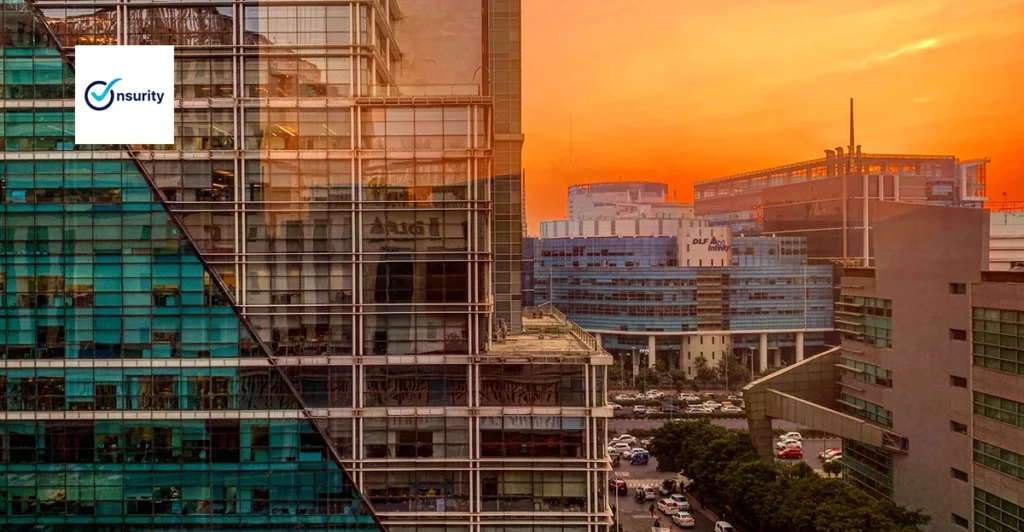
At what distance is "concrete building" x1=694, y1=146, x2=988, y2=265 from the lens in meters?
30.6

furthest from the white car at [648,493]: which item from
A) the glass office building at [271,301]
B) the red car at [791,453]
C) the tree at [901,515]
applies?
the glass office building at [271,301]

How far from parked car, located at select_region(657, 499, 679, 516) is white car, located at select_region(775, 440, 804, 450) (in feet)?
19.1

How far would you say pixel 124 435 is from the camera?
905cm

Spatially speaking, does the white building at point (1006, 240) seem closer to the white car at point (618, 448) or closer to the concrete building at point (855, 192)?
the white car at point (618, 448)

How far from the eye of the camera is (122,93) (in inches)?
358

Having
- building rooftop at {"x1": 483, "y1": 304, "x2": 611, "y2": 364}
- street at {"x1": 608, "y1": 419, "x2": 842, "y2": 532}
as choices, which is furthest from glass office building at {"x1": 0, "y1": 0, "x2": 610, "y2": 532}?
street at {"x1": 608, "y1": 419, "x2": 842, "y2": 532}

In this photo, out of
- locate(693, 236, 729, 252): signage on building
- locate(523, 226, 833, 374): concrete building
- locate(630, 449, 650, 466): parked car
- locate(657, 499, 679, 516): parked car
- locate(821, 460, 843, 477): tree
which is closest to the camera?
locate(657, 499, 679, 516): parked car

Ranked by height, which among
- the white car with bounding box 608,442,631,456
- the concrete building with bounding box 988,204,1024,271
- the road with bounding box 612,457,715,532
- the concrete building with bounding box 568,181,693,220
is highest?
the concrete building with bounding box 568,181,693,220

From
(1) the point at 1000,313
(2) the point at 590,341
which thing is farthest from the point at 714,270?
(2) the point at 590,341

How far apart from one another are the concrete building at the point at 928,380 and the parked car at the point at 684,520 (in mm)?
2024

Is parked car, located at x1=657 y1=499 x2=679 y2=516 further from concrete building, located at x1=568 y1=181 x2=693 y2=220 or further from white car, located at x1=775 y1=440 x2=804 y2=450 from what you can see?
concrete building, located at x1=568 y1=181 x2=693 y2=220

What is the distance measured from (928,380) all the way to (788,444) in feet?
28.5

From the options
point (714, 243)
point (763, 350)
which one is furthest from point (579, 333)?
point (763, 350)

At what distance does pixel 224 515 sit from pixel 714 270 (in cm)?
2313
